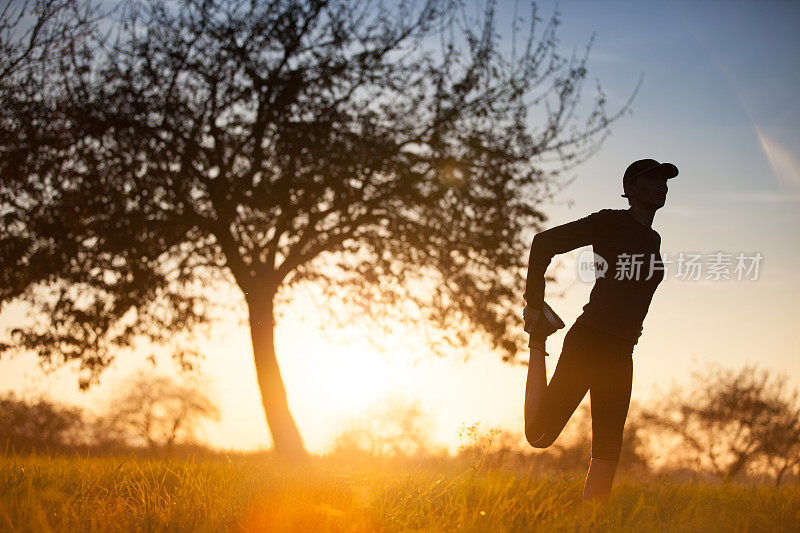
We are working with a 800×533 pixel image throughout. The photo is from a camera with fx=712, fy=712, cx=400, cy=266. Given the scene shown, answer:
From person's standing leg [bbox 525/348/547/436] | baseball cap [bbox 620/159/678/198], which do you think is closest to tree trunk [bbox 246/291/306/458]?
person's standing leg [bbox 525/348/547/436]

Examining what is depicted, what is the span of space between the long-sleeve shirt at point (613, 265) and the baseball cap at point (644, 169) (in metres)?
0.24

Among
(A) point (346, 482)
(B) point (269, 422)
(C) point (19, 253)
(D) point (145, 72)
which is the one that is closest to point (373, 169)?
(D) point (145, 72)

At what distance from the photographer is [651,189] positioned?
5.55 meters

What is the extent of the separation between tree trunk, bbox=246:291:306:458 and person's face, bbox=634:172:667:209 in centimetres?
1022

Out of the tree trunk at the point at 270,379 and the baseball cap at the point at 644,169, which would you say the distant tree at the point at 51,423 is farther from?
the baseball cap at the point at 644,169

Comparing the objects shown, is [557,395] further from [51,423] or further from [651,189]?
[51,423]

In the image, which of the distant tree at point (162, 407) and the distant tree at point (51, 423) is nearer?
the distant tree at point (51, 423)

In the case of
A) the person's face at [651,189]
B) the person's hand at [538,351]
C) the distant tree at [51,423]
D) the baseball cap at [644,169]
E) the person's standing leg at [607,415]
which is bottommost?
the distant tree at [51,423]

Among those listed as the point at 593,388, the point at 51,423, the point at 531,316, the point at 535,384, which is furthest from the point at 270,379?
the point at 51,423

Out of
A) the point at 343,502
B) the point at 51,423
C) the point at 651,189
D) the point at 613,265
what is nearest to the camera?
the point at 613,265

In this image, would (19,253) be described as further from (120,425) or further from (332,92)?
(120,425)

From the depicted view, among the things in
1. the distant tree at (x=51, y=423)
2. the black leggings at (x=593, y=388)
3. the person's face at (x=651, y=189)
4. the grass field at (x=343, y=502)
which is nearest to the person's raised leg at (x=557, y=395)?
the black leggings at (x=593, y=388)

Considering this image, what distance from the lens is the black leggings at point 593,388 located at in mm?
5477

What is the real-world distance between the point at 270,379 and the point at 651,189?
10.6 m
